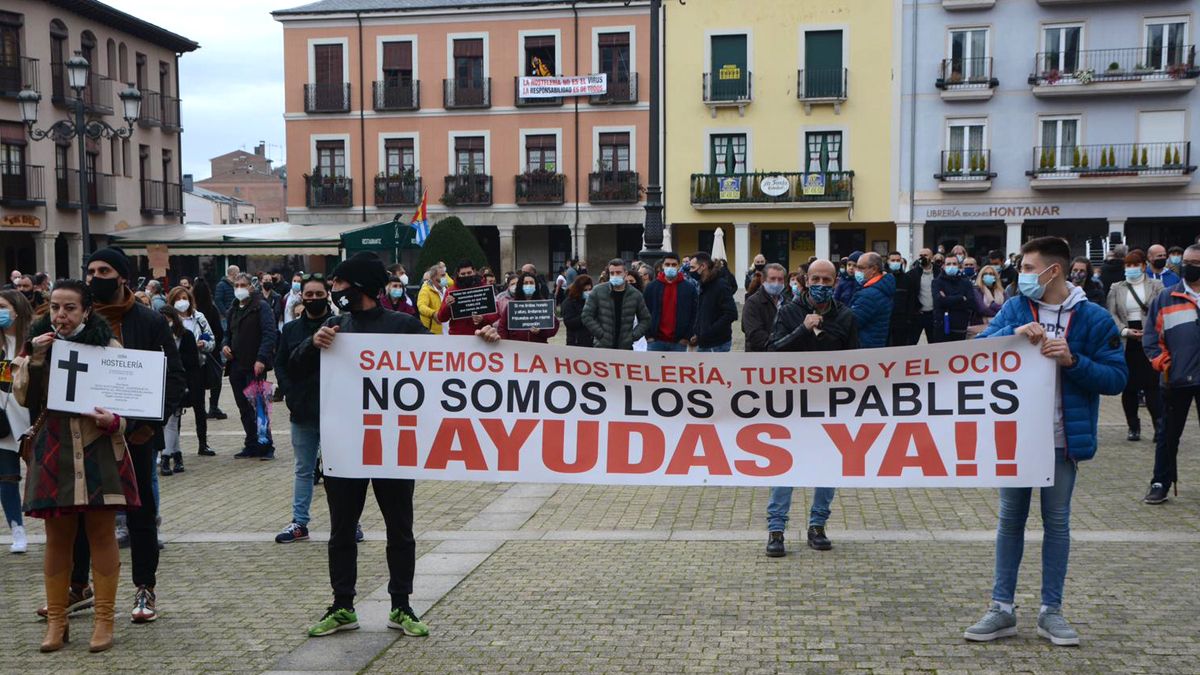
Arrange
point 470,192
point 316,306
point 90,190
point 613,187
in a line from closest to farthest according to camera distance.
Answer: point 316,306 → point 90,190 → point 613,187 → point 470,192

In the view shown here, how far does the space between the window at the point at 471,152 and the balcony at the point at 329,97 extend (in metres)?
4.43

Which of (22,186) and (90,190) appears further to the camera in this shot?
(90,190)

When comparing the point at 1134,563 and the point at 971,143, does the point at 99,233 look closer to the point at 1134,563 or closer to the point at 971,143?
the point at 971,143

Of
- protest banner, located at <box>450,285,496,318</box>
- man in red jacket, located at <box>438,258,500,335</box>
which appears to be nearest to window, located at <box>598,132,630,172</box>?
man in red jacket, located at <box>438,258,500,335</box>

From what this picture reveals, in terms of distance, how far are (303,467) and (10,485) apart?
187 centimetres

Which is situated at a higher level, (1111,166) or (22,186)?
(1111,166)

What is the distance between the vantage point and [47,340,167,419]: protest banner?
5887mm

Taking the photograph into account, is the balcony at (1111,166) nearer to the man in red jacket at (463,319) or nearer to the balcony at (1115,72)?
the balcony at (1115,72)

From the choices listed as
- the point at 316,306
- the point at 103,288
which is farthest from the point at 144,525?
the point at 316,306

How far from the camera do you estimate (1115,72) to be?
1500 inches

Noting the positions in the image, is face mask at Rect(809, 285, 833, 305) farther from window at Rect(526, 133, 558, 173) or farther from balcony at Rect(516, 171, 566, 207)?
window at Rect(526, 133, 558, 173)

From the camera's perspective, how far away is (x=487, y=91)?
43.6m

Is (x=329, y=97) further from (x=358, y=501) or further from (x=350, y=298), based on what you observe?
(x=358, y=501)

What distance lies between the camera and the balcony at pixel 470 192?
43938 millimetres
